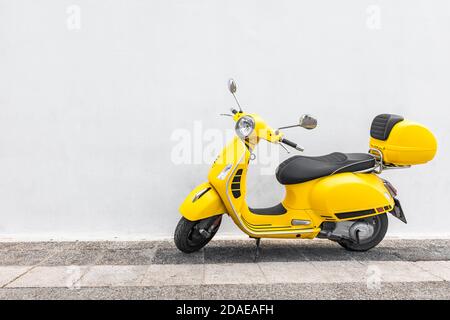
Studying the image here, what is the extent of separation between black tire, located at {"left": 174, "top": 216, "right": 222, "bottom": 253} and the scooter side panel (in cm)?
82

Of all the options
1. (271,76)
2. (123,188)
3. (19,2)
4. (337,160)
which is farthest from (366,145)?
(19,2)

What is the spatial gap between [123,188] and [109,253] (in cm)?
80

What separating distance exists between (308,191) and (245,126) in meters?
0.81

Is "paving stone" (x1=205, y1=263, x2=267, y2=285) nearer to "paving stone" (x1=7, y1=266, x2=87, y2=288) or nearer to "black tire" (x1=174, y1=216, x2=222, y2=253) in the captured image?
"black tire" (x1=174, y1=216, x2=222, y2=253)

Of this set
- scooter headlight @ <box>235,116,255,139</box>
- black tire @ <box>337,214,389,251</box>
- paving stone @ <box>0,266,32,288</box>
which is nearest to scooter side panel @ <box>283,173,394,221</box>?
black tire @ <box>337,214,389,251</box>

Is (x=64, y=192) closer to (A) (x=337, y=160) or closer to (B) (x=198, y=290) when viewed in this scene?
(B) (x=198, y=290)

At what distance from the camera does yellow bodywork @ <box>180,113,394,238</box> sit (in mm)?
3902

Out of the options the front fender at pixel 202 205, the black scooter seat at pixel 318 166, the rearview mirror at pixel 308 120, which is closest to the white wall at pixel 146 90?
the black scooter seat at pixel 318 166

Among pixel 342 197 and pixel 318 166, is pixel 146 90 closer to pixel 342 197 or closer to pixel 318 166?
pixel 318 166

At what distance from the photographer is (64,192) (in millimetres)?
A: 4797

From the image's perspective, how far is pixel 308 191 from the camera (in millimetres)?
4082

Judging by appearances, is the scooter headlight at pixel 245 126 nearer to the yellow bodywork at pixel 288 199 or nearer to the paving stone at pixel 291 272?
the yellow bodywork at pixel 288 199

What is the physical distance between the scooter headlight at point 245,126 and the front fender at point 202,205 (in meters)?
0.53

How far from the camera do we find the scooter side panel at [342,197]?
13.2 feet
